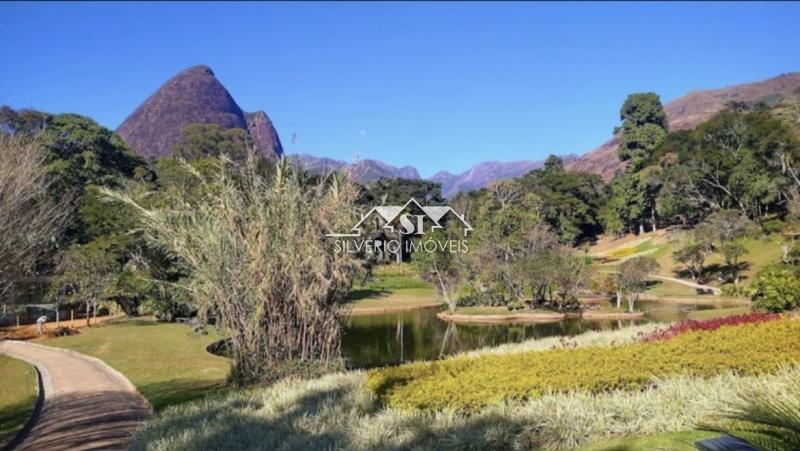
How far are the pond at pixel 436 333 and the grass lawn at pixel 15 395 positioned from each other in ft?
24.9

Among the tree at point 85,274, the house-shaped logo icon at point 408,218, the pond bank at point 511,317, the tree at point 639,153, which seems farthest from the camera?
the tree at point 639,153

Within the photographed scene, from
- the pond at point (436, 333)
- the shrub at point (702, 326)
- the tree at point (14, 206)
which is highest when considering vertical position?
the tree at point (14, 206)

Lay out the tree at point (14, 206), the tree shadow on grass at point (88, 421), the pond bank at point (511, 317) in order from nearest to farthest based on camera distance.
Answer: the tree shadow on grass at point (88, 421) → the tree at point (14, 206) → the pond bank at point (511, 317)

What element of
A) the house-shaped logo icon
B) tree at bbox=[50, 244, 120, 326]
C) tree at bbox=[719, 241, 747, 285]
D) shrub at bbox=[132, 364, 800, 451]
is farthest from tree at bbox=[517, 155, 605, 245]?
shrub at bbox=[132, 364, 800, 451]

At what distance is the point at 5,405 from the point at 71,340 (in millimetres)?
7780

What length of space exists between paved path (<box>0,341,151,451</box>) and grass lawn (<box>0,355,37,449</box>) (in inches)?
8.3

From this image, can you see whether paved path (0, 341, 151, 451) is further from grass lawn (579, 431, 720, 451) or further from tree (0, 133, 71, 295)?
grass lawn (579, 431, 720, 451)

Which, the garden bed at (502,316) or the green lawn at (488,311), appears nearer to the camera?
the garden bed at (502,316)

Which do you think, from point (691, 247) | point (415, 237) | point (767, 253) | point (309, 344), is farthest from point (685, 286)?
point (309, 344)

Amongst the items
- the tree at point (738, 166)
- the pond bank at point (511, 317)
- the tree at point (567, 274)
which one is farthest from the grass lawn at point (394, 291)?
the tree at point (738, 166)

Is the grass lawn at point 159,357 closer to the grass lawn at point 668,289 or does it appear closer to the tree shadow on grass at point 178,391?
the tree shadow on grass at point 178,391

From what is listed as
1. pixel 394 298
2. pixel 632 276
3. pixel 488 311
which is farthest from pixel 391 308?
pixel 632 276

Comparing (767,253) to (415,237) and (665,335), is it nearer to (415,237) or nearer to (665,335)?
(415,237)

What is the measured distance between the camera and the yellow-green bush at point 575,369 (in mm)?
5883
